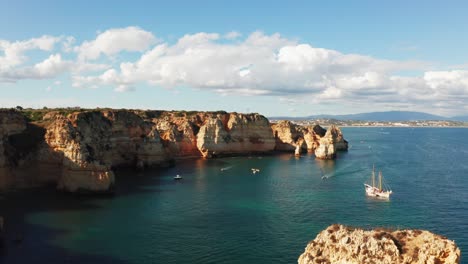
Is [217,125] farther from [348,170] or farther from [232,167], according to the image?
[348,170]

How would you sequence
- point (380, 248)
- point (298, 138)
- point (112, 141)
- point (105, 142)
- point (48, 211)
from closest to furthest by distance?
point (380, 248) → point (48, 211) → point (105, 142) → point (112, 141) → point (298, 138)

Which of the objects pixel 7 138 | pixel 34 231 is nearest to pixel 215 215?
pixel 34 231

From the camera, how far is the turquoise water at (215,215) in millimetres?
47906

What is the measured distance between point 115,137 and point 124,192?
36.2 metres

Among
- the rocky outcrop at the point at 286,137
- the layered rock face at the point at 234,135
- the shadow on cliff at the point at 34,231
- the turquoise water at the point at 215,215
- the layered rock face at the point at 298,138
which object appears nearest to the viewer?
Result: the shadow on cliff at the point at 34,231

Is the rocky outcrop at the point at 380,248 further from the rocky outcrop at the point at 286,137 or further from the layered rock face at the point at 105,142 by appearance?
the rocky outcrop at the point at 286,137

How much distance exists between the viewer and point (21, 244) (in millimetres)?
49938

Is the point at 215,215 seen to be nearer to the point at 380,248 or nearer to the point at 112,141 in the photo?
the point at 380,248

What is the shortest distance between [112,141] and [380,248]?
321 ft

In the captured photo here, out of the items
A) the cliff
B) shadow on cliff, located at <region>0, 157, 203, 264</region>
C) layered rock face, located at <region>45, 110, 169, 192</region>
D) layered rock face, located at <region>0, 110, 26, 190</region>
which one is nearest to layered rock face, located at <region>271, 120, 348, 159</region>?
the cliff

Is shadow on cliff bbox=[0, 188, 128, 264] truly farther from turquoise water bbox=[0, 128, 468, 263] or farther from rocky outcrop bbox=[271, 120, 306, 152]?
rocky outcrop bbox=[271, 120, 306, 152]

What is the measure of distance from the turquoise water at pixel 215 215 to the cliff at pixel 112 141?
16.8 feet

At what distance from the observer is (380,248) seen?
24.9m

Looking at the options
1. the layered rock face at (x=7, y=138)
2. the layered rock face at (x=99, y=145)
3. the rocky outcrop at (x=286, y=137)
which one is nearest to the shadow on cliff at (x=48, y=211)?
the layered rock face at (x=7, y=138)
